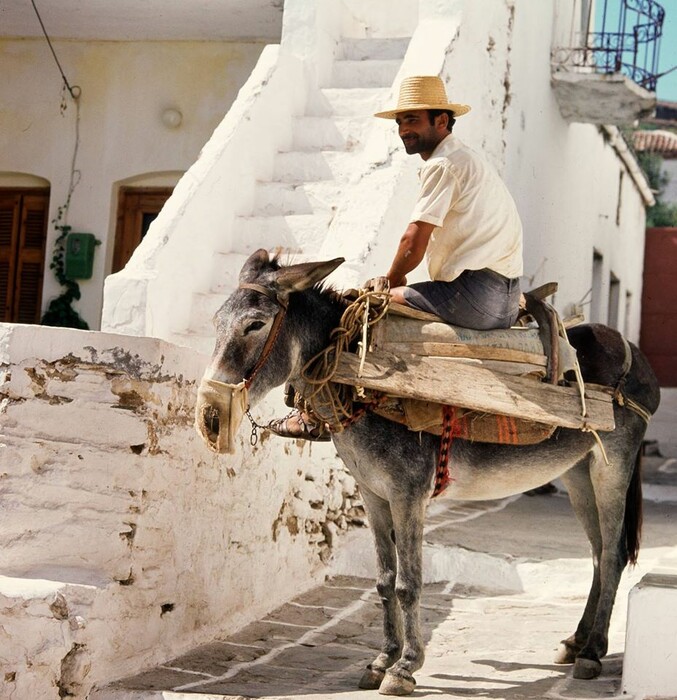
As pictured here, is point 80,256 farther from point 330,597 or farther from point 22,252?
point 330,597

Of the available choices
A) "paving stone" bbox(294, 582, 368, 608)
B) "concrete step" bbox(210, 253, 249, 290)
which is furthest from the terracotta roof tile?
"paving stone" bbox(294, 582, 368, 608)

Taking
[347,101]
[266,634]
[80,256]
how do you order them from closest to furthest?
[266,634] < [347,101] < [80,256]

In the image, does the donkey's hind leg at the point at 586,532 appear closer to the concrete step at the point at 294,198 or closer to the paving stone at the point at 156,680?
the paving stone at the point at 156,680

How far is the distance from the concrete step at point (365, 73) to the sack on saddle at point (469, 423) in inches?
195

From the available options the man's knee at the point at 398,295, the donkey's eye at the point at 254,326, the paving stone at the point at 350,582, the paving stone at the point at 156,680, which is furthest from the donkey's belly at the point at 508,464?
the paving stone at the point at 350,582

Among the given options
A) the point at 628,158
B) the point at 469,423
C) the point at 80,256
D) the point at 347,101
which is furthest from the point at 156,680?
the point at 628,158

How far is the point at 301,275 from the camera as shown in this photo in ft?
16.0

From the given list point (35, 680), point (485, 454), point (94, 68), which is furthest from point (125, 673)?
point (94, 68)

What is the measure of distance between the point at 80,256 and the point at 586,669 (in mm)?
7250

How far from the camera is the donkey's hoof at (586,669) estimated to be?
5.46 meters

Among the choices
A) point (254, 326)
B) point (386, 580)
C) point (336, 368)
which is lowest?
point (386, 580)

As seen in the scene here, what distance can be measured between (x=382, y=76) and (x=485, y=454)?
16.8 ft

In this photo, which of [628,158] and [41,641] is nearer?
[41,641]

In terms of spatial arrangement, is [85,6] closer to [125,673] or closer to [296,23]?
[296,23]
